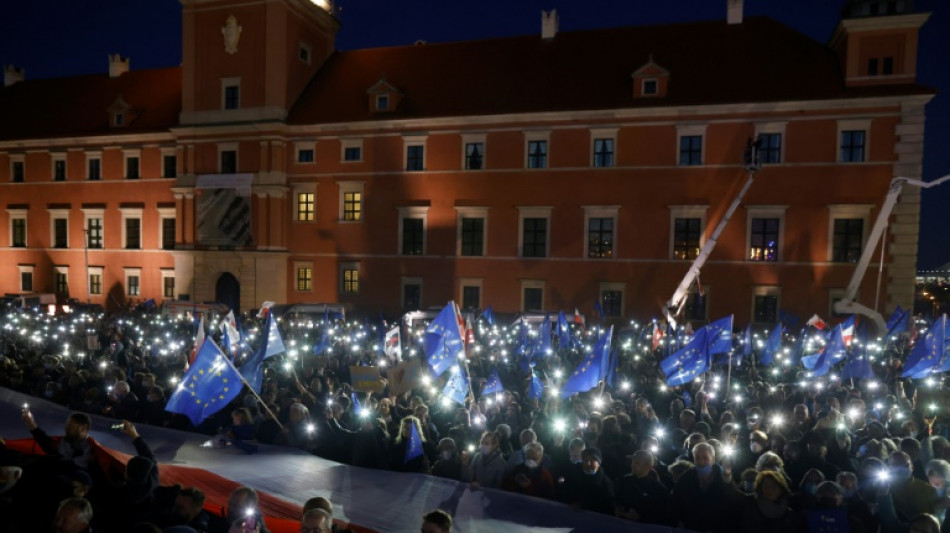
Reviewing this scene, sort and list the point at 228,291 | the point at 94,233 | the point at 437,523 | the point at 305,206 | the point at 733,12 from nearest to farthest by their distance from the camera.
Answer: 1. the point at 437,523
2. the point at 733,12
3. the point at 305,206
4. the point at 228,291
5. the point at 94,233

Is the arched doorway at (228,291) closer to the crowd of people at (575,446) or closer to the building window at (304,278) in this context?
the building window at (304,278)

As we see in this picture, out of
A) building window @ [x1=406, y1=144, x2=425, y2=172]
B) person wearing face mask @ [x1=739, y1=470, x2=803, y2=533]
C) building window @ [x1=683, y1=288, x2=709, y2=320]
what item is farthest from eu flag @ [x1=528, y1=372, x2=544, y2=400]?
building window @ [x1=406, y1=144, x2=425, y2=172]

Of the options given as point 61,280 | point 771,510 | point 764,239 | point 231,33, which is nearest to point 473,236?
point 764,239

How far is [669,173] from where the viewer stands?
2661 centimetres

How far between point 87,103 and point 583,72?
30.5m

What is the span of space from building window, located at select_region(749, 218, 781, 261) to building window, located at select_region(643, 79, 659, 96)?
697 cm

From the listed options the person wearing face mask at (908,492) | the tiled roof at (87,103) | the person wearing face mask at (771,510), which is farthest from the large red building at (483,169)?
the person wearing face mask at (771,510)

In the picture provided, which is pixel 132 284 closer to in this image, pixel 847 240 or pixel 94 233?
pixel 94 233

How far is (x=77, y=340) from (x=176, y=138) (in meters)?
19.9

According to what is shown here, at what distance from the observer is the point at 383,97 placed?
30922mm

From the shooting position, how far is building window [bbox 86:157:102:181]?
35.8 m

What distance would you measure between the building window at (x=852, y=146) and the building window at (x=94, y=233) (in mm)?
37964

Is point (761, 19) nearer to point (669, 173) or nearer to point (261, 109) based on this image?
point (669, 173)

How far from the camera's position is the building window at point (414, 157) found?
98.6 ft
